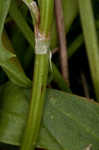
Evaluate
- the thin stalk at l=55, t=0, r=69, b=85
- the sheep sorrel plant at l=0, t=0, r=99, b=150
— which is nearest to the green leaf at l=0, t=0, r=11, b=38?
the sheep sorrel plant at l=0, t=0, r=99, b=150

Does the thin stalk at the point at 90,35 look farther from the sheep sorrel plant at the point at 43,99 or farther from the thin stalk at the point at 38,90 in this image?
the thin stalk at the point at 38,90

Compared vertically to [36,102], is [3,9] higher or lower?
→ higher

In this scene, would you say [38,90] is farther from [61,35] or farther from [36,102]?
[61,35]

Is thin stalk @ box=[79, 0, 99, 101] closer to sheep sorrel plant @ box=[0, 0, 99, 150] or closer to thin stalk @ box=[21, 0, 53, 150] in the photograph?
sheep sorrel plant @ box=[0, 0, 99, 150]

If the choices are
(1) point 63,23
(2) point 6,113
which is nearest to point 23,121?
(2) point 6,113

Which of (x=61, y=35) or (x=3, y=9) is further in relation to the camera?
(x=61, y=35)

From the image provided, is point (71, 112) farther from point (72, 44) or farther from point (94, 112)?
point (72, 44)

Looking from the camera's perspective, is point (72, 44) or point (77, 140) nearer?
point (77, 140)

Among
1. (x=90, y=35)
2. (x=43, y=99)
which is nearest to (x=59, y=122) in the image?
(x=43, y=99)
